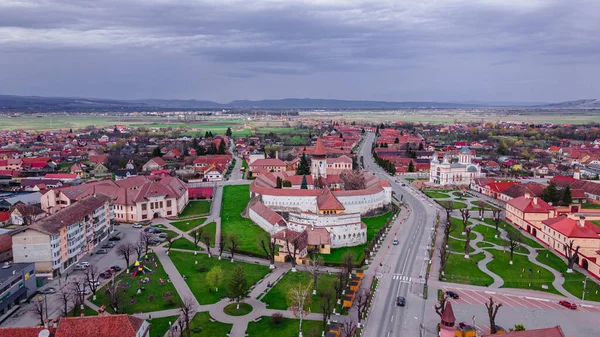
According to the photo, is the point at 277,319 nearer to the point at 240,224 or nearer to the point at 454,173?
the point at 240,224

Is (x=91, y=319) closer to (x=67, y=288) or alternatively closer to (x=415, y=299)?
(x=67, y=288)

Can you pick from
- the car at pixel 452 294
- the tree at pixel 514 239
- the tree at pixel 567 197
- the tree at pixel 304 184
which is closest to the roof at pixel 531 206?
the tree at pixel 514 239

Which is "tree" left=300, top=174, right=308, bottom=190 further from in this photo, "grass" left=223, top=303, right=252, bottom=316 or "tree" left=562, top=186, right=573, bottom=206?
"grass" left=223, top=303, right=252, bottom=316

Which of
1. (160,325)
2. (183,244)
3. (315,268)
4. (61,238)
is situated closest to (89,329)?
(160,325)

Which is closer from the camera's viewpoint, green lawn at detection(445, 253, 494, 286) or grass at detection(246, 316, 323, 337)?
grass at detection(246, 316, 323, 337)

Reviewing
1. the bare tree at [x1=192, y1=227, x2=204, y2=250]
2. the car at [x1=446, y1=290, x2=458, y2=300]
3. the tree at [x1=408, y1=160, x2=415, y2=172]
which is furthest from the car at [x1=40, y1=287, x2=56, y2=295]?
the tree at [x1=408, y1=160, x2=415, y2=172]
